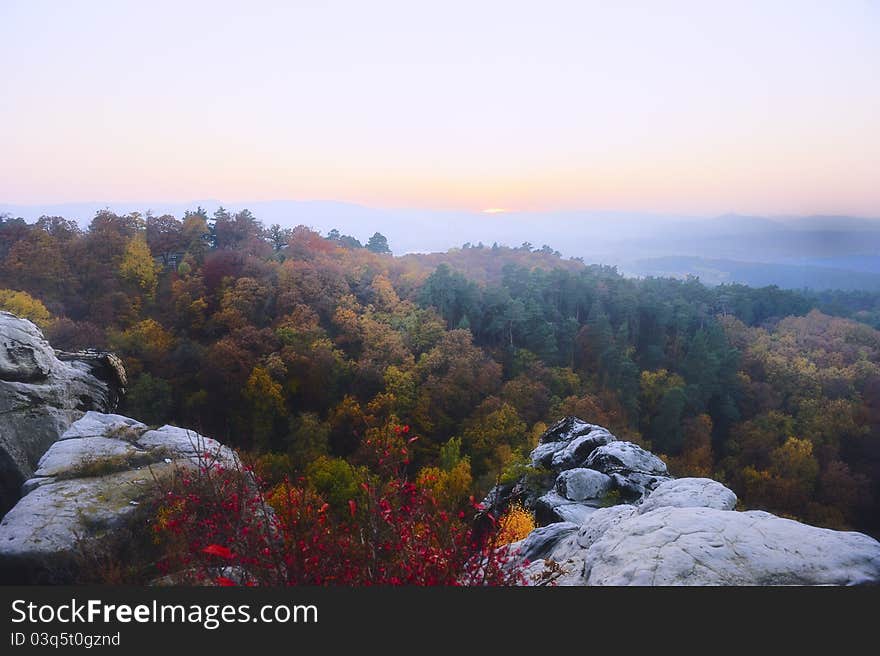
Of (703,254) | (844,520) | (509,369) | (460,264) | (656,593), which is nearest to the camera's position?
(656,593)

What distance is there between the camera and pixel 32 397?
12.9 meters

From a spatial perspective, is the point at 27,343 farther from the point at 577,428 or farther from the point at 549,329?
the point at 549,329

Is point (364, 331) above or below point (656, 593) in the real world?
below

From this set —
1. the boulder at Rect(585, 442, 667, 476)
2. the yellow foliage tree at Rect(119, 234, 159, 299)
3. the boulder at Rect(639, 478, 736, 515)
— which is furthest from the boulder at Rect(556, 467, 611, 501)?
the yellow foliage tree at Rect(119, 234, 159, 299)

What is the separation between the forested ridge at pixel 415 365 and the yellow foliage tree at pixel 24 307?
0.12m

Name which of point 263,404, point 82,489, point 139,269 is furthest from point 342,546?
point 139,269

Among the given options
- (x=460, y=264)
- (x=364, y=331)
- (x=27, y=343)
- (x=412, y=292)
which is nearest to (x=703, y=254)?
(x=460, y=264)

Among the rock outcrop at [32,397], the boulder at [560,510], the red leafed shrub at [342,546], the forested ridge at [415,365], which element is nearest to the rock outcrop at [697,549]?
the red leafed shrub at [342,546]

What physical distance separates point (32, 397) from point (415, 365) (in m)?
24.7

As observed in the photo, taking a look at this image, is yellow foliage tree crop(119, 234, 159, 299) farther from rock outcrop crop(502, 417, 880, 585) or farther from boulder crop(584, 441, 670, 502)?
rock outcrop crop(502, 417, 880, 585)

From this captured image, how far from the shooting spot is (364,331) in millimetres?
37719

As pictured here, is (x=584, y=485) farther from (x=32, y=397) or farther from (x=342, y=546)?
(x=32, y=397)

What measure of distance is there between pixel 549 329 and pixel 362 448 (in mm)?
22508

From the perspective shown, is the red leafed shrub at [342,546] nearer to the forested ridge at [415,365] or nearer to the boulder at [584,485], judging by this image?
the boulder at [584,485]
